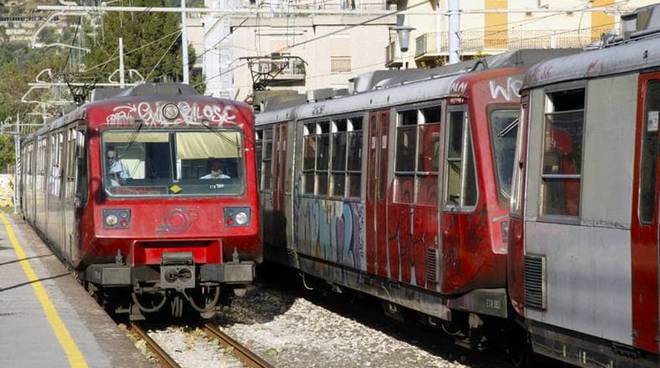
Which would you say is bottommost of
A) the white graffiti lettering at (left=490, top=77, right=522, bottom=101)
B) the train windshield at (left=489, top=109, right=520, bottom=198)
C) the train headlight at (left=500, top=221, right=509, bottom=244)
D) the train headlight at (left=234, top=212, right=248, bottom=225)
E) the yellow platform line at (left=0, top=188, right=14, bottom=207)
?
the yellow platform line at (left=0, top=188, right=14, bottom=207)

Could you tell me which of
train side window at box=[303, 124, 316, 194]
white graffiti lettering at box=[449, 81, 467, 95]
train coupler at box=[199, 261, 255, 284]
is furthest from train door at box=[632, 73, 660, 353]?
train side window at box=[303, 124, 316, 194]

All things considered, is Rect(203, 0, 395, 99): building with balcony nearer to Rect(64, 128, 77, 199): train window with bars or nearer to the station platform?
the station platform

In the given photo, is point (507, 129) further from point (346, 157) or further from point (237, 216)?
point (237, 216)

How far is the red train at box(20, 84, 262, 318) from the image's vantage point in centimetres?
1473

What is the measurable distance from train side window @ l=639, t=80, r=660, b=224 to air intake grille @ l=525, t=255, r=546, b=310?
5.27 feet

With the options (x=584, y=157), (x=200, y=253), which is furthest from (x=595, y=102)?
(x=200, y=253)

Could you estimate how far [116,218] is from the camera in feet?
48.2

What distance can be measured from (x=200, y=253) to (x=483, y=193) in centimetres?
457

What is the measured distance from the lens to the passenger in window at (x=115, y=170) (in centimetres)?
1495

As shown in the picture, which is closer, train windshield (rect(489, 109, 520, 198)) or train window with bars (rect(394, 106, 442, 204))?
train windshield (rect(489, 109, 520, 198))

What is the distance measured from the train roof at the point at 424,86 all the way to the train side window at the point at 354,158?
0.21m

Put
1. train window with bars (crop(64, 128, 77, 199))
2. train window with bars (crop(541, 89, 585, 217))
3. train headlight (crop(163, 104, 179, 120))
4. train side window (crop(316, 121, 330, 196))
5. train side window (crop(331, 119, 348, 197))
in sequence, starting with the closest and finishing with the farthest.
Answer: train window with bars (crop(541, 89, 585, 217)), train headlight (crop(163, 104, 179, 120)), train side window (crop(331, 119, 348, 197)), train window with bars (crop(64, 128, 77, 199)), train side window (crop(316, 121, 330, 196))

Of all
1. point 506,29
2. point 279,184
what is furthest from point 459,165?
point 506,29

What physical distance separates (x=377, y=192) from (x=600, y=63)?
18.9 feet
